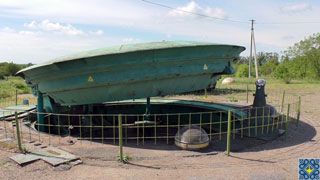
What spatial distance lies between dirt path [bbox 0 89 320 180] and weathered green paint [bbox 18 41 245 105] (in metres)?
1.28

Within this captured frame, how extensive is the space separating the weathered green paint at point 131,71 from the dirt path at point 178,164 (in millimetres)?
1275

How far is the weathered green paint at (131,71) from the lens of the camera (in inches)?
184

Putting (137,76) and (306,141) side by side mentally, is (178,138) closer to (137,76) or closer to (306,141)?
(137,76)

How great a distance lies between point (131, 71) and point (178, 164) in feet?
6.94

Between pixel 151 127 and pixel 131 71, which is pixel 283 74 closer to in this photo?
pixel 151 127

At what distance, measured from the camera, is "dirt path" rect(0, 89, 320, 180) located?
3.56 m

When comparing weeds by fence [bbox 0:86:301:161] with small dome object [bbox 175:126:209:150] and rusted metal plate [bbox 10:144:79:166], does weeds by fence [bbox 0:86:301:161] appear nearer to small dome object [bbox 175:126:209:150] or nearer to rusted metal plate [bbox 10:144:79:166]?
small dome object [bbox 175:126:209:150]

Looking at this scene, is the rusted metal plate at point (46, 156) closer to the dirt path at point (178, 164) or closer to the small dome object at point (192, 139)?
the dirt path at point (178, 164)

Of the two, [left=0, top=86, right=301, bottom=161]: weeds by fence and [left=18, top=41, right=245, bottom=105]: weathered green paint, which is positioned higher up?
[left=18, top=41, right=245, bottom=105]: weathered green paint

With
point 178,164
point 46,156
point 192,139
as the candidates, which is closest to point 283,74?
point 192,139

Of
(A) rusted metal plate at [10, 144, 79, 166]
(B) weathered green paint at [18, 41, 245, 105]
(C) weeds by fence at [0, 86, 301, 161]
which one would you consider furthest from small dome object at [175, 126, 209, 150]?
(A) rusted metal plate at [10, 144, 79, 166]

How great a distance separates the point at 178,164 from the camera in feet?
13.2

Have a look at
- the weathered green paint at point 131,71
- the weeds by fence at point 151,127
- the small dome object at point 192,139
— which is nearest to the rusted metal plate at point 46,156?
the weeds by fence at point 151,127

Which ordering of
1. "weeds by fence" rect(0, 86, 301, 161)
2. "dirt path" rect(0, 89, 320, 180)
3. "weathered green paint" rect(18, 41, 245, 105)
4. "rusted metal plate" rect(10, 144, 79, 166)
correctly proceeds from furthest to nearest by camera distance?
"weeds by fence" rect(0, 86, 301, 161) < "weathered green paint" rect(18, 41, 245, 105) < "rusted metal plate" rect(10, 144, 79, 166) < "dirt path" rect(0, 89, 320, 180)
